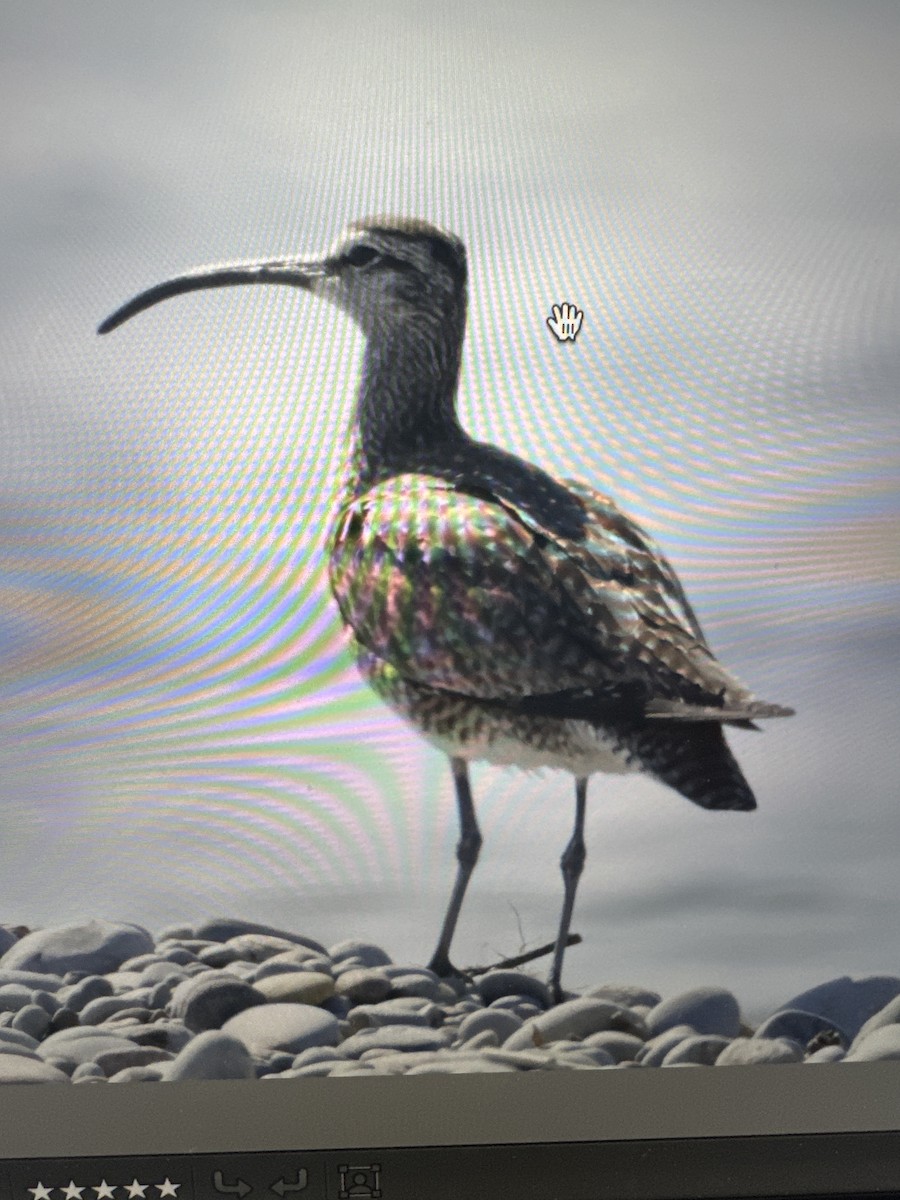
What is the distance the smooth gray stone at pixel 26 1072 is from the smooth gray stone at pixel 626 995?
2.77 ft

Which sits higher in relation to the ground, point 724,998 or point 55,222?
point 55,222

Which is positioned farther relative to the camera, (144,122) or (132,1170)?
(144,122)

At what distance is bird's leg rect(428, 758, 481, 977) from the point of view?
7.69 feet

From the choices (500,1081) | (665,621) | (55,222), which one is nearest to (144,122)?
(55,222)

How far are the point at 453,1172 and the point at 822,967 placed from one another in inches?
26.1

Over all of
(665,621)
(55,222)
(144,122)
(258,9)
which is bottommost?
(665,621)

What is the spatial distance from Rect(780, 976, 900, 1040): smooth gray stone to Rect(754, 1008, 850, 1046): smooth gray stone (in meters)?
0.01

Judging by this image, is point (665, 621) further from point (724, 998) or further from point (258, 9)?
point (258, 9)

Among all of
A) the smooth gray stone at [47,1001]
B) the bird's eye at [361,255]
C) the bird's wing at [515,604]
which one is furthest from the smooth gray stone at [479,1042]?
the bird's eye at [361,255]

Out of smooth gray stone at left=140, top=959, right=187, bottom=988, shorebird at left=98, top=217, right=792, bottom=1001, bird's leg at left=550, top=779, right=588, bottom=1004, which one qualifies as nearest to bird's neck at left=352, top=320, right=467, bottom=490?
shorebird at left=98, top=217, right=792, bottom=1001

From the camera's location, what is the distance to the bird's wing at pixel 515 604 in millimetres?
2342

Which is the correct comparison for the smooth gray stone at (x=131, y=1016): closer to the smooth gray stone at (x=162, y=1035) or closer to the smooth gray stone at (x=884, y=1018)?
the smooth gray stone at (x=162, y=1035)

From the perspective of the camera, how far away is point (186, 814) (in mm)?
2348

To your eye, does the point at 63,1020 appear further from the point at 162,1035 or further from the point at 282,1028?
the point at 282,1028
